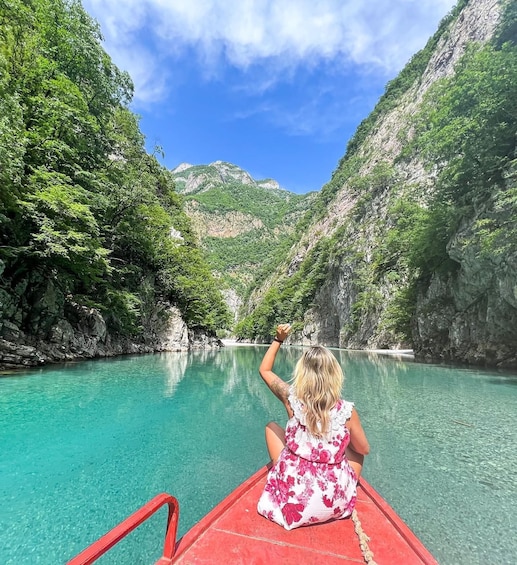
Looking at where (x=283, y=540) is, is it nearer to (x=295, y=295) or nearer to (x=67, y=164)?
(x=67, y=164)

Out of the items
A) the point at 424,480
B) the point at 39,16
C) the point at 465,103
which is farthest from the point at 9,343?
the point at 465,103

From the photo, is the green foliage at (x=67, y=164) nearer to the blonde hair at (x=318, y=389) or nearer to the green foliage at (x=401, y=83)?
the blonde hair at (x=318, y=389)

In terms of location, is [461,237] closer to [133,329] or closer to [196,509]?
[196,509]

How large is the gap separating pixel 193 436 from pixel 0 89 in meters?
13.8

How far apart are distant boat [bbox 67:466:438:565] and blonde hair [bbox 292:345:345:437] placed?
0.67m

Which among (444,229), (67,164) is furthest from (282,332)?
(444,229)

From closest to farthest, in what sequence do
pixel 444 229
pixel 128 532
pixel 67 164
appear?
1. pixel 128 532
2. pixel 67 164
3. pixel 444 229

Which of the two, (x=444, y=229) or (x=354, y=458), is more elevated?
(x=444, y=229)

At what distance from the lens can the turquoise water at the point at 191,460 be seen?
334 centimetres

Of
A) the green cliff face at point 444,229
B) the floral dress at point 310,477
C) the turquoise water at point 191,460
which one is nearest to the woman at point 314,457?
the floral dress at point 310,477

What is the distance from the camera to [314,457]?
2348mm

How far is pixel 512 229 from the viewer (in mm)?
13016

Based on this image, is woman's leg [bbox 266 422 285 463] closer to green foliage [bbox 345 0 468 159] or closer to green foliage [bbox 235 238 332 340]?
green foliage [bbox 235 238 332 340]

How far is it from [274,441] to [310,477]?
55 centimetres
